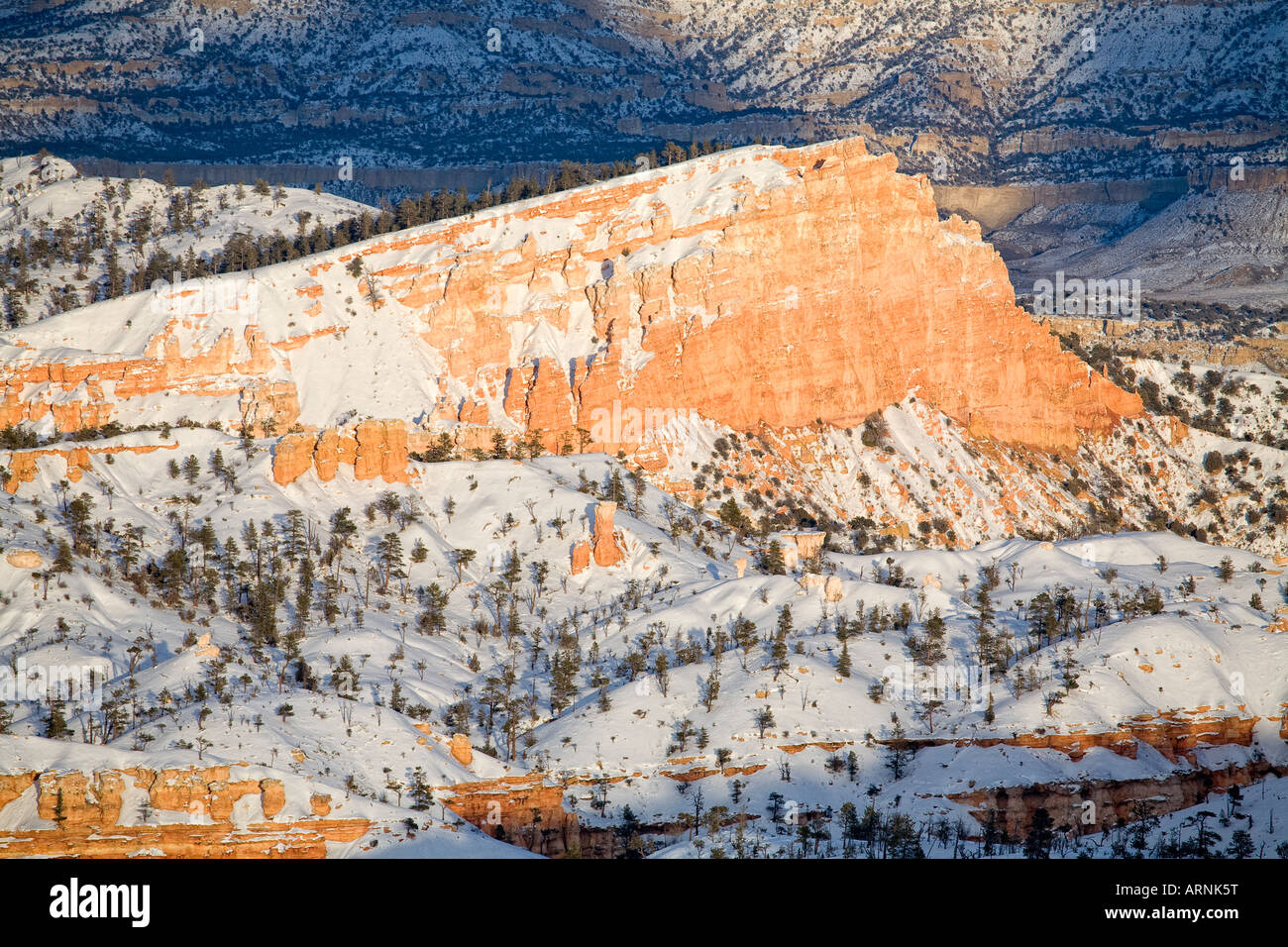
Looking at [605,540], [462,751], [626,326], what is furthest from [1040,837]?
A: [626,326]

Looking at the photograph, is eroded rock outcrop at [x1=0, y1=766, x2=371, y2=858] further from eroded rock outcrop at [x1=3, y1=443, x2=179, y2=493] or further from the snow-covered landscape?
eroded rock outcrop at [x1=3, y1=443, x2=179, y2=493]

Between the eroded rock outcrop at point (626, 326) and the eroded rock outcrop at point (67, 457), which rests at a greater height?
the eroded rock outcrop at point (626, 326)

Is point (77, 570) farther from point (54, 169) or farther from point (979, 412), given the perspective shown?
point (54, 169)

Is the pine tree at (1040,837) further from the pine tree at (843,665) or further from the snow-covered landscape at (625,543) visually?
the pine tree at (843,665)

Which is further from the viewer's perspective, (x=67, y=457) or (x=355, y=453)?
(x=355, y=453)

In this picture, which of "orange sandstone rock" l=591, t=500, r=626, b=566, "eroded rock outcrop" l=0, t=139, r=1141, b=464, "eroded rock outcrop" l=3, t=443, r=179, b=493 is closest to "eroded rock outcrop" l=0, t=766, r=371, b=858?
"orange sandstone rock" l=591, t=500, r=626, b=566

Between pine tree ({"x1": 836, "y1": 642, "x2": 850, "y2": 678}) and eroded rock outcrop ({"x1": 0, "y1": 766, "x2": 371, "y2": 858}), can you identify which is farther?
pine tree ({"x1": 836, "y1": 642, "x2": 850, "y2": 678})

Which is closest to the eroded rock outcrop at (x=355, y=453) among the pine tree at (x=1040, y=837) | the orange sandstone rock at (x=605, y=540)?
the orange sandstone rock at (x=605, y=540)

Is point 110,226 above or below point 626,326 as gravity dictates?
above

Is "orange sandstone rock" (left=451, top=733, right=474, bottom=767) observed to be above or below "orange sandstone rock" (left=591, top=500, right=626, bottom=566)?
below

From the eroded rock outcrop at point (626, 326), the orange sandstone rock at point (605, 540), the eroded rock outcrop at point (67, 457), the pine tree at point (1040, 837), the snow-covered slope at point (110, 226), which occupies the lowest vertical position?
the pine tree at point (1040, 837)

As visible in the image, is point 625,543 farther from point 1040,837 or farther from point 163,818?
point 163,818

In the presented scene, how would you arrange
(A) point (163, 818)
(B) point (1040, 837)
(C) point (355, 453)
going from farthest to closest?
(C) point (355, 453) < (B) point (1040, 837) < (A) point (163, 818)
